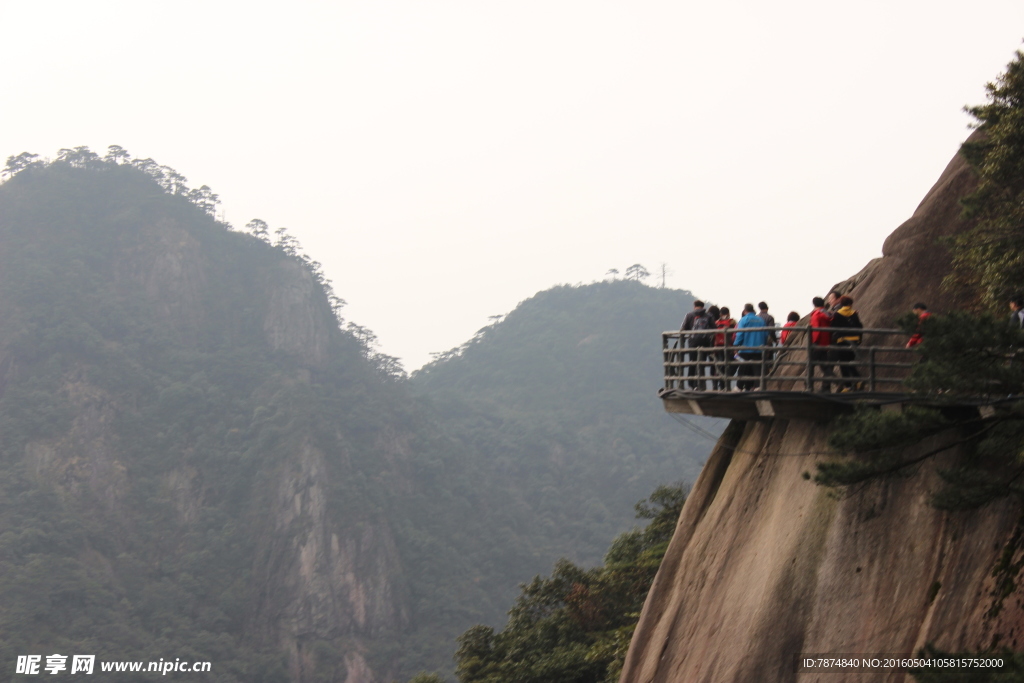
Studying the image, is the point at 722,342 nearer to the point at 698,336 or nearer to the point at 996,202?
the point at 698,336

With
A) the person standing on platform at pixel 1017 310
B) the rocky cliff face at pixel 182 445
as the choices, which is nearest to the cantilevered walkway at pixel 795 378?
the person standing on platform at pixel 1017 310

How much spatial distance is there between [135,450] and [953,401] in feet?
381

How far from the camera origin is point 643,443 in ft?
565

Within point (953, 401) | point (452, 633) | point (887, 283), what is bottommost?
point (452, 633)

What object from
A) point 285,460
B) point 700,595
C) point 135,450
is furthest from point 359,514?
point 700,595

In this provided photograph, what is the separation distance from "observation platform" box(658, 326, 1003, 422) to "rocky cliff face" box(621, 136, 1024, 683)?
0.64 m

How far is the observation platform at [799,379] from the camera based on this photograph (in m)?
11.8

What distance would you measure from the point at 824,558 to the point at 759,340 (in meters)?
3.14

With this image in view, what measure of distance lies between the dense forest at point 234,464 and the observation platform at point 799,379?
7560cm

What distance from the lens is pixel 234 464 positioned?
119 m

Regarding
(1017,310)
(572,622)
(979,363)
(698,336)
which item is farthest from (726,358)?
(572,622)

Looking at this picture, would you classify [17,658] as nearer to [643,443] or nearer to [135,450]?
[135,450]

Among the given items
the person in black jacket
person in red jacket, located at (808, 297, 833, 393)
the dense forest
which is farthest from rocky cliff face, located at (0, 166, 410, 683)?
the person in black jacket

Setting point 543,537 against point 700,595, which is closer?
point 700,595
